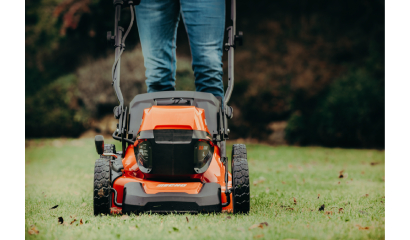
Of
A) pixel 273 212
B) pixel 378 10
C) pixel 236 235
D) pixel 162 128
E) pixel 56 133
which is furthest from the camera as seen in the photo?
pixel 56 133

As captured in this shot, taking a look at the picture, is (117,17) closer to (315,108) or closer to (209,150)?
(209,150)

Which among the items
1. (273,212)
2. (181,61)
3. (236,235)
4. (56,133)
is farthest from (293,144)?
(236,235)

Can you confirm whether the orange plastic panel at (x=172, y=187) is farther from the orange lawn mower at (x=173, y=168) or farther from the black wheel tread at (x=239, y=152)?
the black wheel tread at (x=239, y=152)

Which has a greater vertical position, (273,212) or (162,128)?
(162,128)

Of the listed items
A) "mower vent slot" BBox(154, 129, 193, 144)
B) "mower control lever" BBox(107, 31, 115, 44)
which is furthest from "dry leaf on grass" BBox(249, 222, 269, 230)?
"mower control lever" BBox(107, 31, 115, 44)

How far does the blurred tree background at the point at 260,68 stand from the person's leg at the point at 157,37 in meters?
5.20

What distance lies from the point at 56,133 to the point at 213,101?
7474mm

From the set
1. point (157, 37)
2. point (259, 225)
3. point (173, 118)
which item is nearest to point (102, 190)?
point (173, 118)

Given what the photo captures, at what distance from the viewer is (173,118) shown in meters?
1.87

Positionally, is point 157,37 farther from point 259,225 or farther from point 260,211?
point 259,225

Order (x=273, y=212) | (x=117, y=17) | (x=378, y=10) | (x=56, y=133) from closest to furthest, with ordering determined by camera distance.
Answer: (x=273, y=212)
(x=117, y=17)
(x=378, y=10)
(x=56, y=133)

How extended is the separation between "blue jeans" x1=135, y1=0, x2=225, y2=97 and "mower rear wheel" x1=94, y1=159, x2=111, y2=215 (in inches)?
25.5

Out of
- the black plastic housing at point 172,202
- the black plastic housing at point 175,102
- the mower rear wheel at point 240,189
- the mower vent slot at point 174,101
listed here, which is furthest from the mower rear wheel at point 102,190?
the mower rear wheel at point 240,189

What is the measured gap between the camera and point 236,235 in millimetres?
1486
